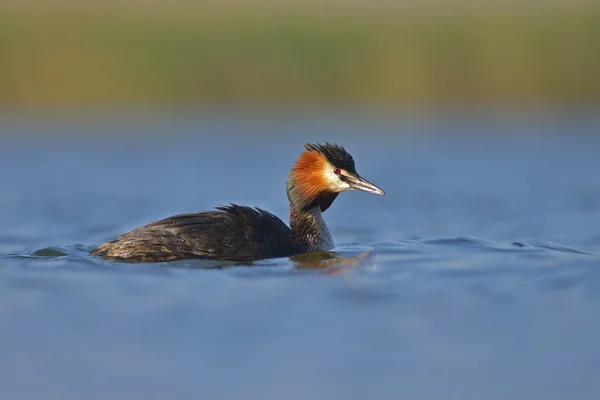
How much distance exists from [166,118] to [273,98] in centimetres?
286

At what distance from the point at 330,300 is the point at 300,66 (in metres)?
17.7

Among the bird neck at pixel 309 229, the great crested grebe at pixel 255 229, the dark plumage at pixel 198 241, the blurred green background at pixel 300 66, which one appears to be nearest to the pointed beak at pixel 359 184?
the great crested grebe at pixel 255 229

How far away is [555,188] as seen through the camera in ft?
50.2

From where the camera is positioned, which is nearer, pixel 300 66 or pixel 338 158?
pixel 338 158

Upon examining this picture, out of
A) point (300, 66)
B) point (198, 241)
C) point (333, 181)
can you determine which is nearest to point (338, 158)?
point (333, 181)

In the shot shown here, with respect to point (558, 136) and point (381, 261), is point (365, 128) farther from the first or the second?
point (381, 261)

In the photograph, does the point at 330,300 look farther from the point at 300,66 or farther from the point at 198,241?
the point at 300,66

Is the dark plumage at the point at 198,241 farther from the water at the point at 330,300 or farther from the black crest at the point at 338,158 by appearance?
the black crest at the point at 338,158

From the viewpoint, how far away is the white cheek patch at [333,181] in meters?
9.79

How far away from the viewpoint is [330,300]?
770cm

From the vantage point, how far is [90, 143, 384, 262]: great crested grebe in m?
9.12

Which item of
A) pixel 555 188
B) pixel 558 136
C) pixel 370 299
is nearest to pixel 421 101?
pixel 558 136

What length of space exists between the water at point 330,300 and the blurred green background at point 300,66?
26.7 feet

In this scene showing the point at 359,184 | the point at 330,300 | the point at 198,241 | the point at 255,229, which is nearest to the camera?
the point at 330,300
